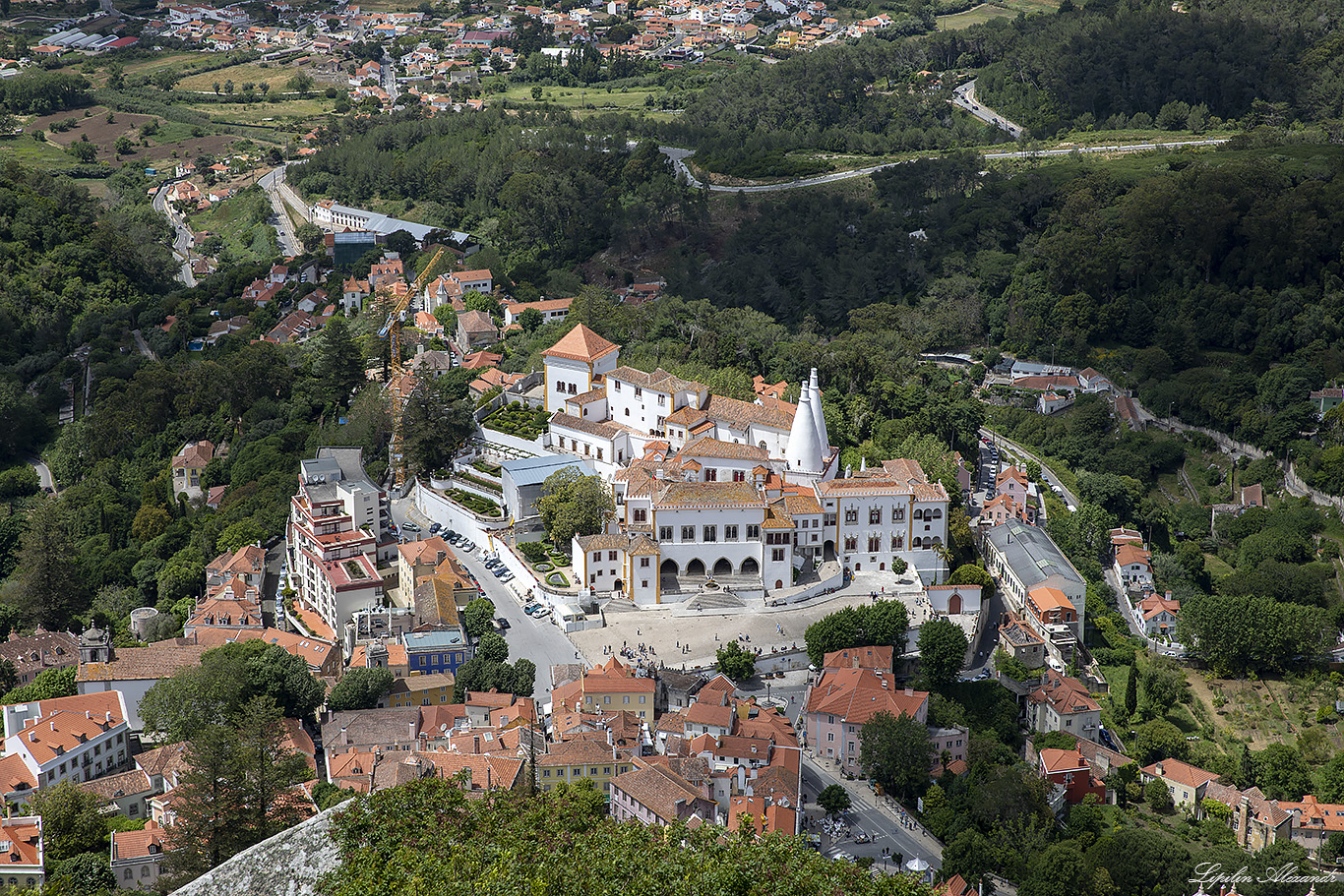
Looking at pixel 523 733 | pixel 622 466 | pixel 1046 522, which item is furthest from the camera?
pixel 1046 522

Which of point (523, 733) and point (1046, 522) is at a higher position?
point (523, 733)

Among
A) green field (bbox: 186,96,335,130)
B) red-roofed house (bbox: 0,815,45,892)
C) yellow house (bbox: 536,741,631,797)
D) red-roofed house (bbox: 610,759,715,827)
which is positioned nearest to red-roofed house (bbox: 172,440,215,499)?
red-roofed house (bbox: 0,815,45,892)

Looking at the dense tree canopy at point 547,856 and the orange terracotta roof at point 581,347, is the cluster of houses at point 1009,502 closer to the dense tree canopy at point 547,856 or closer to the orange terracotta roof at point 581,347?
the orange terracotta roof at point 581,347

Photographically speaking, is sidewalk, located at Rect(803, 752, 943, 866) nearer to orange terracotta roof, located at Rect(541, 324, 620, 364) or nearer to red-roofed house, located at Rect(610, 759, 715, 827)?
red-roofed house, located at Rect(610, 759, 715, 827)

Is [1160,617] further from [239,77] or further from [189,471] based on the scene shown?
[239,77]

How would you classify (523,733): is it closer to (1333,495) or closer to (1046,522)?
(1046,522)

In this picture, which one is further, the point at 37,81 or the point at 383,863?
the point at 37,81

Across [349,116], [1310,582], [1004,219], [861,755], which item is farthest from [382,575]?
[349,116]
